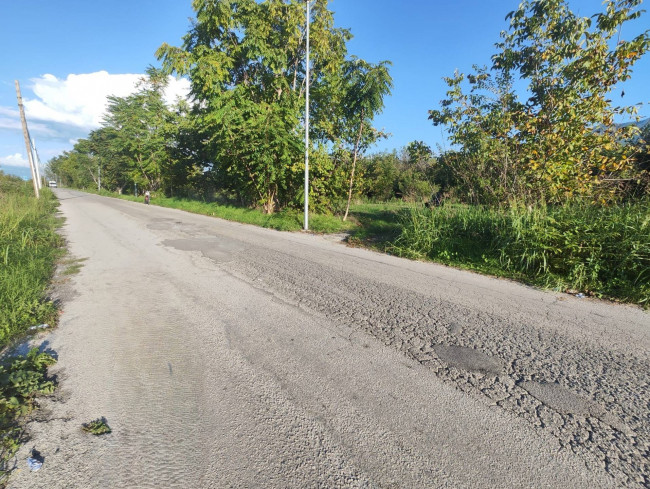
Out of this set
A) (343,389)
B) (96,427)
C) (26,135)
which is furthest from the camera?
(26,135)

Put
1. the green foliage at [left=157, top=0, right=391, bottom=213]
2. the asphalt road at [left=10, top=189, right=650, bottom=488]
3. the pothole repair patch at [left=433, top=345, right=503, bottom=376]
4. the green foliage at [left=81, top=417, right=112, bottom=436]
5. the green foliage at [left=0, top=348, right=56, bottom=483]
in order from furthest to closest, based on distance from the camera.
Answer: the green foliage at [left=157, top=0, right=391, bottom=213] → the pothole repair patch at [left=433, top=345, right=503, bottom=376] → the green foliage at [left=81, top=417, right=112, bottom=436] → the green foliage at [left=0, top=348, right=56, bottom=483] → the asphalt road at [left=10, top=189, right=650, bottom=488]

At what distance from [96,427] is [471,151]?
9818 millimetres

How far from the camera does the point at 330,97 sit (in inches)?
645

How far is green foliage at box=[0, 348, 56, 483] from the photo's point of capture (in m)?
1.94

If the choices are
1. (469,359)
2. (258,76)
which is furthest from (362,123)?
(469,359)

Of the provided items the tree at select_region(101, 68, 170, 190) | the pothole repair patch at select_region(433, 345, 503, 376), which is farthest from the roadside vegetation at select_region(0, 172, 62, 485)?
the tree at select_region(101, 68, 170, 190)

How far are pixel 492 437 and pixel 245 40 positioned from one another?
17.1 meters

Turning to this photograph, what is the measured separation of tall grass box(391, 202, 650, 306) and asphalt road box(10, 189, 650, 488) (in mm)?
795

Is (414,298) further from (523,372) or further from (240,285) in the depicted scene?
(240,285)

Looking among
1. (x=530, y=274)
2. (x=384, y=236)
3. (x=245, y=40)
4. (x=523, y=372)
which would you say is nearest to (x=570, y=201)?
(x=530, y=274)

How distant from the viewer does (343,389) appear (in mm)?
2527

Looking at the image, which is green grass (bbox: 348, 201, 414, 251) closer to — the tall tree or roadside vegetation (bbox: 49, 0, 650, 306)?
roadside vegetation (bbox: 49, 0, 650, 306)

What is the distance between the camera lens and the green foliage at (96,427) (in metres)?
2.08

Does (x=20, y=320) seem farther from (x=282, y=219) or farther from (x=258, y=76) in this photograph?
(x=258, y=76)
